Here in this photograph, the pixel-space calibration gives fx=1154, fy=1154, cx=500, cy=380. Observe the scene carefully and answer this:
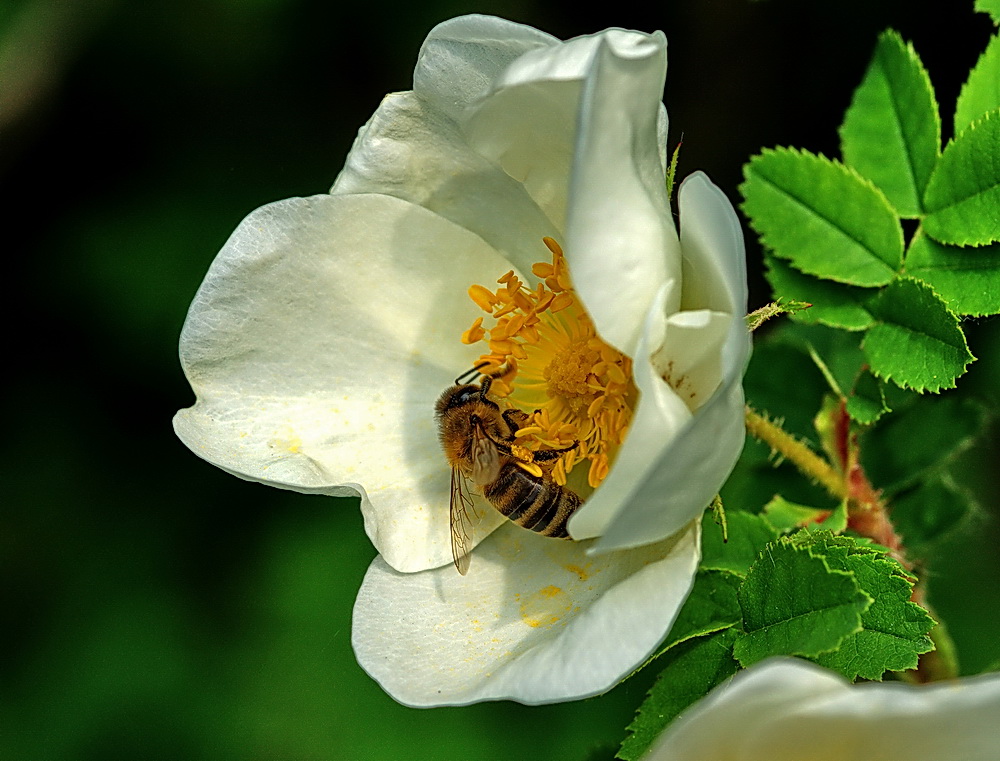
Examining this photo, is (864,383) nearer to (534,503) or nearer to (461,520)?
(534,503)

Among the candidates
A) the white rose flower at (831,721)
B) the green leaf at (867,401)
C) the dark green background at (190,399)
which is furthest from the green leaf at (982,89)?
the dark green background at (190,399)

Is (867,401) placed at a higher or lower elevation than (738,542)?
higher

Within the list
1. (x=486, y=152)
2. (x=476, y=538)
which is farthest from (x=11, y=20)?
(x=476, y=538)

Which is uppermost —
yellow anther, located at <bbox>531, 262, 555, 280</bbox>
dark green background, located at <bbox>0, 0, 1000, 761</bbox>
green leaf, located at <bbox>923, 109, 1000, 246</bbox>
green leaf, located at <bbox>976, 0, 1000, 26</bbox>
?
green leaf, located at <bbox>976, 0, 1000, 26</bbox>

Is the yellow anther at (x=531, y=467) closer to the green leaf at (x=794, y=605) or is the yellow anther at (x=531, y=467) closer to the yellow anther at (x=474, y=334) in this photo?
the yellow anther at (x=474, y=334)

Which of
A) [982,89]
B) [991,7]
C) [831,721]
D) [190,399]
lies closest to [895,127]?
[982,89]

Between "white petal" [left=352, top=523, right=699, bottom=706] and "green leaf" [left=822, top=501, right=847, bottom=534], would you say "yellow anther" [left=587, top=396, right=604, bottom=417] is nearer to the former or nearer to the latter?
"white petal" [left=352, top=523, right=699, bottom=706]

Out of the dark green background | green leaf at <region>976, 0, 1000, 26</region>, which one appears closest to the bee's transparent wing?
green leaf at <region>976, 0, 1000, 26</region>
